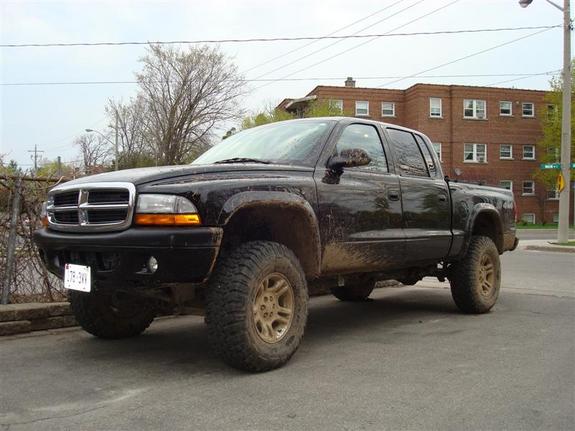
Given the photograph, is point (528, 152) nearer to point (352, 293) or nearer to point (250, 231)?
point (352, 293)

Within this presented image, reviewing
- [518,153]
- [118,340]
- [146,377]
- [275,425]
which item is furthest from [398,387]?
[518,153]

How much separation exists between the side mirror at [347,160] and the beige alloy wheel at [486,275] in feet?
8.95

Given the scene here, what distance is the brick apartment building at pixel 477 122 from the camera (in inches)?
1606

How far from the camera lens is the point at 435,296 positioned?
324 inches

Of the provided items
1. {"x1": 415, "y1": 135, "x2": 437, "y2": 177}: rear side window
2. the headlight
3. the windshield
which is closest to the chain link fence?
the windshield

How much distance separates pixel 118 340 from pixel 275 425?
99.1 inches

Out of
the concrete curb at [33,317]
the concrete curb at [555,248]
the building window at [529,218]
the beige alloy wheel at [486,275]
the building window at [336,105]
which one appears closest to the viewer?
the concrete curb at [33,317]

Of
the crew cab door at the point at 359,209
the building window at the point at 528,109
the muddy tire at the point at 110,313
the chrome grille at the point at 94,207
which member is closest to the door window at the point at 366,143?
the crew cab door at the point at 359,209

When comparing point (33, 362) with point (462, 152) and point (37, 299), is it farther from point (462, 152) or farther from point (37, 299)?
point (462, 152)

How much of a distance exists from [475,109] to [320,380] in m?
40.8

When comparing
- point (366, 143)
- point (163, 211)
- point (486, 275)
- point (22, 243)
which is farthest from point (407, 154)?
point (22, 243)

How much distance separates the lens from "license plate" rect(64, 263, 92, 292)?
12.7ft

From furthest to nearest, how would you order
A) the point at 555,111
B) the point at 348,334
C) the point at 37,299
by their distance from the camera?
the point at 555,111, the point at 37,299, the point at 348,334

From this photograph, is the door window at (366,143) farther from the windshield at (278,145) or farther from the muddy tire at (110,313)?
the muddy tire at (110,313)
